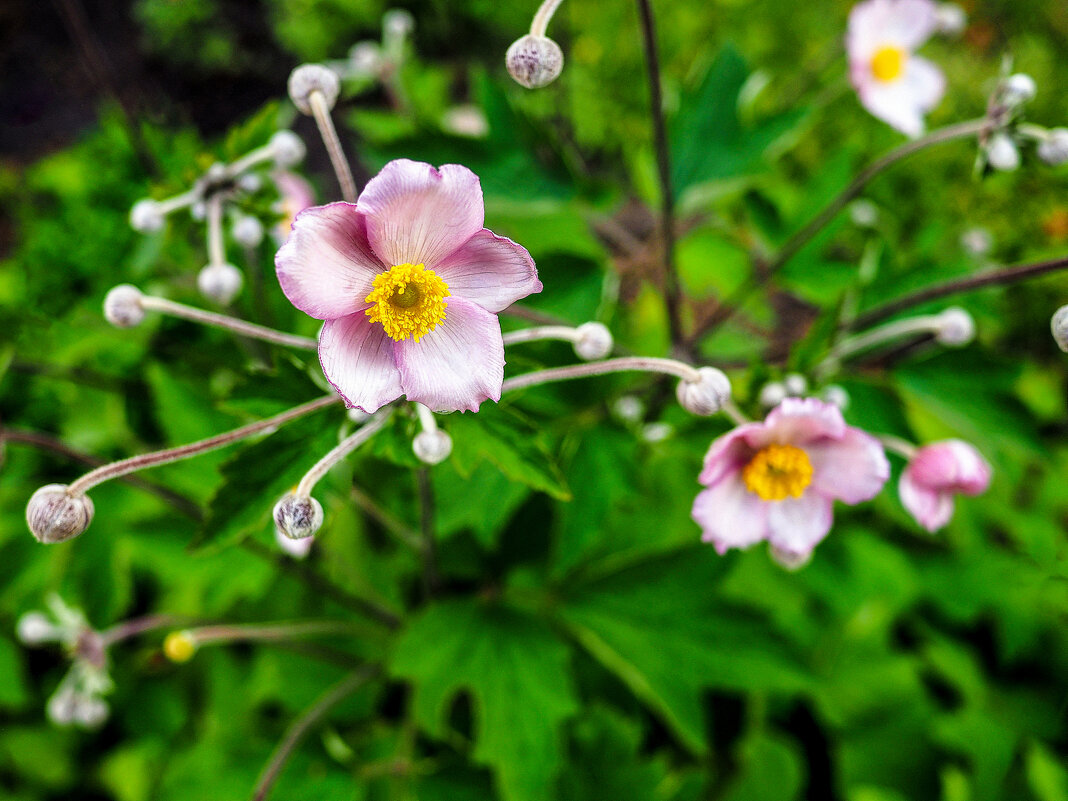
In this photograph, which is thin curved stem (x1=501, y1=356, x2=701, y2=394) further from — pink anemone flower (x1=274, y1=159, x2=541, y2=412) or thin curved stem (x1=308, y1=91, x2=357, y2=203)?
thin curved stem (x1=308, y1=91, x2=357, y2=203)

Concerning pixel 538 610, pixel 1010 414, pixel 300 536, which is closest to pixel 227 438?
pixel 300 536

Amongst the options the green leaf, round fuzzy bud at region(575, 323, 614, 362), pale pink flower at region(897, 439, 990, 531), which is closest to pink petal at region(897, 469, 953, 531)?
pale pink flower at region(897, 439, 990, 531)

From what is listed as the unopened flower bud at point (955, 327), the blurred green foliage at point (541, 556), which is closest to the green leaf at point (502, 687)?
the blurred green foliage at point (541, 556)

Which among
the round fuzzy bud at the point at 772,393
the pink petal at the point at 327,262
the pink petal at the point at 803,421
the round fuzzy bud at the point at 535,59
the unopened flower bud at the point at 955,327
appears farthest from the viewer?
the unopened flower bud at the point at 955,327

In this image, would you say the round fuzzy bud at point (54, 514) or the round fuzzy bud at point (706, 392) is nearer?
the round fuzzy bud at point (54, 514)

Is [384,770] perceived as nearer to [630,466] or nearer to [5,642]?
[630,466]

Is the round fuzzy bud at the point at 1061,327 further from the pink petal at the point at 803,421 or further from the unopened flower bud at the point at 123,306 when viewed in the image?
the unopened flower bud at the point at 123,306

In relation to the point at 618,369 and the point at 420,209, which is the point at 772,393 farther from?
the point at 420,209
